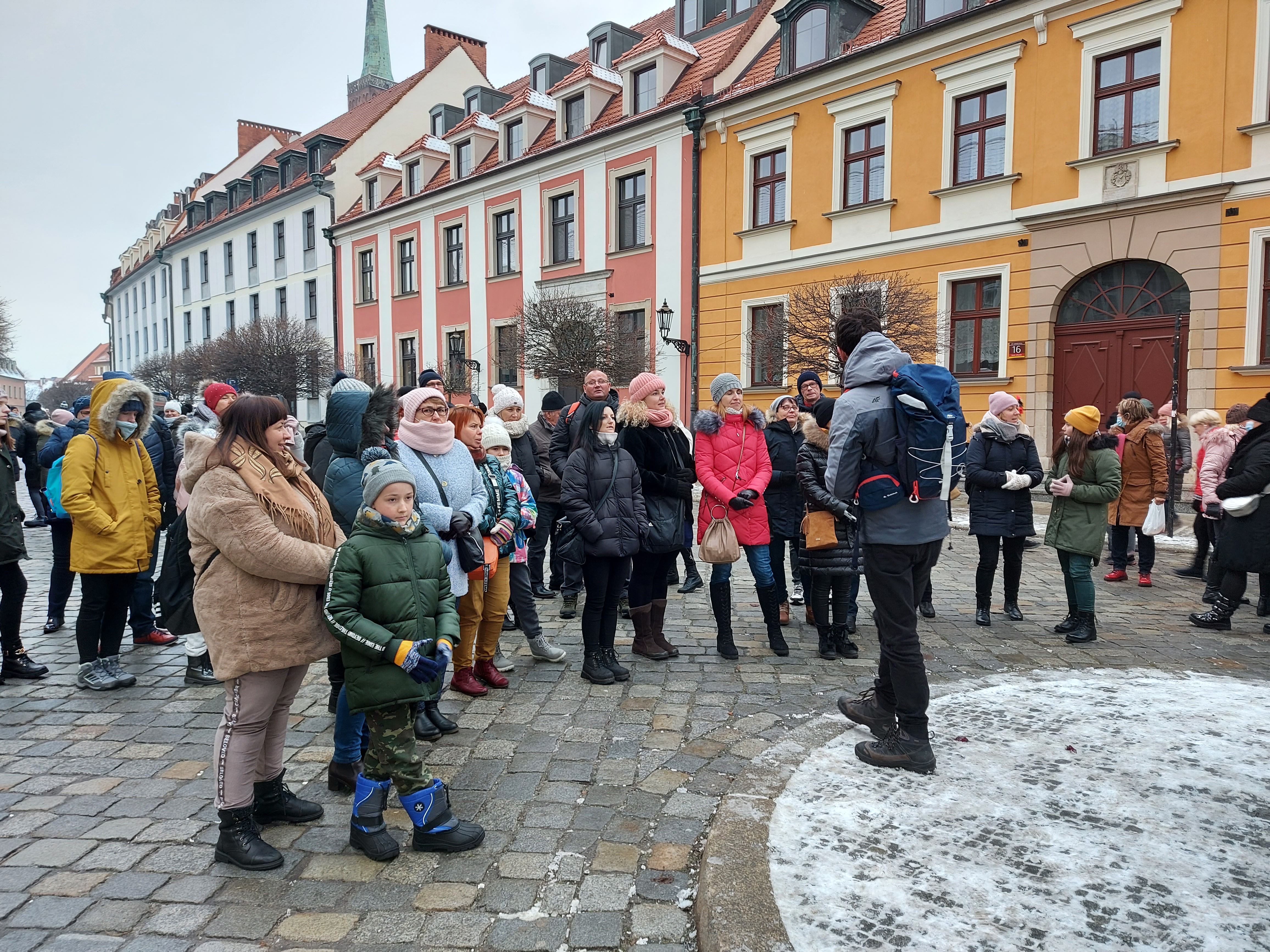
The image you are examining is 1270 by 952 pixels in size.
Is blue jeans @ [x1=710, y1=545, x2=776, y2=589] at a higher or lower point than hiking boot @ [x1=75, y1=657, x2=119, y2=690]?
higher

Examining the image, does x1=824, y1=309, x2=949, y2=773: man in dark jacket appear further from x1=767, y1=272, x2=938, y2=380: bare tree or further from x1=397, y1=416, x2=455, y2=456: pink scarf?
Result: x1=767, y1=272, x2=938, y2=380: bare tree

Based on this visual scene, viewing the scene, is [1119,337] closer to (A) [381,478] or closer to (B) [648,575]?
(B) [648,575]

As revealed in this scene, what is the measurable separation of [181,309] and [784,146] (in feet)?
134

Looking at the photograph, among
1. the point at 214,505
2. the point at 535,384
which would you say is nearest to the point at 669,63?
the point at 535,384

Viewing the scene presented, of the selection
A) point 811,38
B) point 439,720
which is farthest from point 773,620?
point 811,38

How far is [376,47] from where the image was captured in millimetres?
64750

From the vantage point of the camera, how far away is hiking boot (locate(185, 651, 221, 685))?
5383mm

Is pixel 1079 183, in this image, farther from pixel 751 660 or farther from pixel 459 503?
pixel 459 503

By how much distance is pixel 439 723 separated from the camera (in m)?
4.41

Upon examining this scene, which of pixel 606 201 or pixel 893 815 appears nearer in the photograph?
pixel 893 815

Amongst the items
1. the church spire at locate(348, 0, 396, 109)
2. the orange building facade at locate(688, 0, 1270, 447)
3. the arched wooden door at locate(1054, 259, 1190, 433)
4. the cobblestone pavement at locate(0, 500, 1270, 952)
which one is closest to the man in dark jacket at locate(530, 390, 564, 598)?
the cobblestone pavement at locate(0, 500, 1270, 952)

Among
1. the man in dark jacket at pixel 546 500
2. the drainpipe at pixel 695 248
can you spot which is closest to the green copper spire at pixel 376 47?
the drainpipe at pixel 695 248

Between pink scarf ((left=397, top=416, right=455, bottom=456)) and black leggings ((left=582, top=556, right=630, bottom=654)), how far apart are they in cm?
129

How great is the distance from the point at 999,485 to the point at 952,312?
1162 cm
